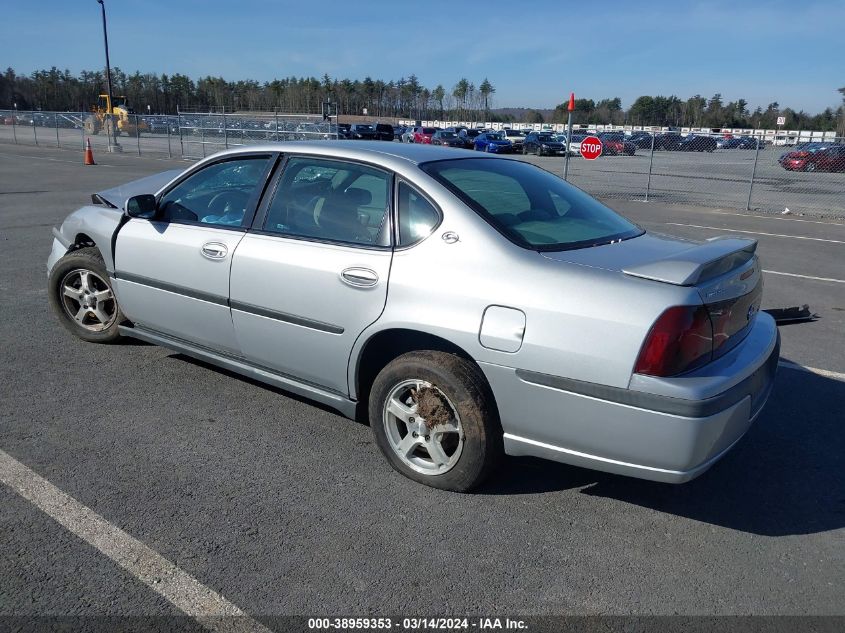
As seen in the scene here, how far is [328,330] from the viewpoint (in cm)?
360

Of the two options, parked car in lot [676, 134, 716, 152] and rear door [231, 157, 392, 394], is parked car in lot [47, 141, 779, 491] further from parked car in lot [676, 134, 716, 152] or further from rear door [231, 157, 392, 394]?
parked car in lot [676, 134, 716, 152]

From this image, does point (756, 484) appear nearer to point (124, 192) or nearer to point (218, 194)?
point (218, 194)

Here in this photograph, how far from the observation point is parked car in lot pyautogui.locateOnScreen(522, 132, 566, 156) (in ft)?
134

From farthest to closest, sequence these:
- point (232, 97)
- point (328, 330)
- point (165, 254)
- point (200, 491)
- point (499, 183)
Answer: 1. point (232, 97)
2. point (165, 254)
3. point (499, 183)
4. point (328, 330)
5. point (200, 491)

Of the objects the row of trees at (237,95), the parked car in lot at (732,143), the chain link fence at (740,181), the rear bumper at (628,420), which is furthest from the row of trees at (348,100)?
the rear bumper at (628,420)

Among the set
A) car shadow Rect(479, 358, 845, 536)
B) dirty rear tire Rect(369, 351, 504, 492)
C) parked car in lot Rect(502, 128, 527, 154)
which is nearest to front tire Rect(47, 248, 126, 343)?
dirty rear tire Rect(369, 351, 504, 492)

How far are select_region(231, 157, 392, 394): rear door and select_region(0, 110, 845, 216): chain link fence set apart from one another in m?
15.2

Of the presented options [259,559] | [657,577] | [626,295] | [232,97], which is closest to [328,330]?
[259,559]

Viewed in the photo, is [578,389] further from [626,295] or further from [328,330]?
[328,330]

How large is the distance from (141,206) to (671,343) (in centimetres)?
332

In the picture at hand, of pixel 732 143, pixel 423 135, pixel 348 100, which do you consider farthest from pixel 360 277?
pixel 348 100

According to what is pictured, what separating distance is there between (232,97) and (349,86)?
22.3m

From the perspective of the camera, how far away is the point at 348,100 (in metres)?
134

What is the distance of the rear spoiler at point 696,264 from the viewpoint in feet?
9.45
